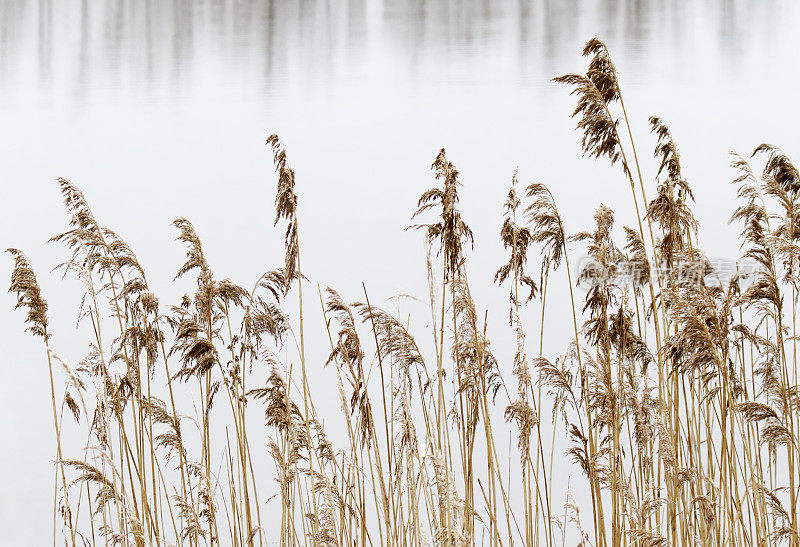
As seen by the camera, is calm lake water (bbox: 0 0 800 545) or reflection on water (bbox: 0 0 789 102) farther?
reflection on water (bbox: 0 0 789 102)

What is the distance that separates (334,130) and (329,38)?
35.4 feet

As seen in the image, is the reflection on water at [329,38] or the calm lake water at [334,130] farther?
the reflection on water at [329,38]

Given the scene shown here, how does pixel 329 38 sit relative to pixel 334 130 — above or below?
above

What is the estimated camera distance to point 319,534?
2482 millimetres

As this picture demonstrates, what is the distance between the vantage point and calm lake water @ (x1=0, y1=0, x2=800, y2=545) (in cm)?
887

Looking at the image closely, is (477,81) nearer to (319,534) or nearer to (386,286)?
(386,286)

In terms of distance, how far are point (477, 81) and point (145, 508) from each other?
16.2 m

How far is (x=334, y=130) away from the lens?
1414cm

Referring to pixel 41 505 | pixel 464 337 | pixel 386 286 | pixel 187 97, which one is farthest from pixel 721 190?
pixel 187 97

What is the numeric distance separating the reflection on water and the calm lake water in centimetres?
12

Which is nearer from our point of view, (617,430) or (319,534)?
(319,534)

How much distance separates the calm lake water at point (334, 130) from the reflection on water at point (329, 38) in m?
0.12

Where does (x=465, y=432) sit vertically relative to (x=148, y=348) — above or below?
below

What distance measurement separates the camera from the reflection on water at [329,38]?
19484 millimetres
